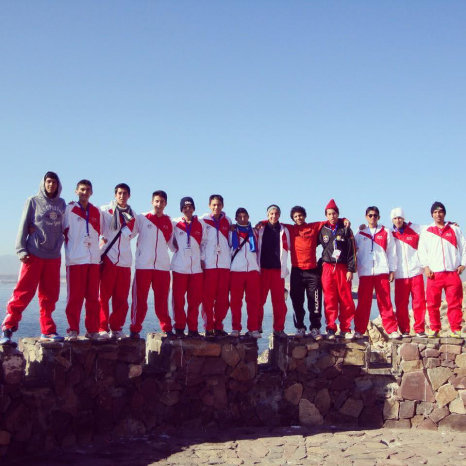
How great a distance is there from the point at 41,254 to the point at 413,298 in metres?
6.35

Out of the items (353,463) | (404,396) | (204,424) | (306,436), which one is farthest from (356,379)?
(204,424)

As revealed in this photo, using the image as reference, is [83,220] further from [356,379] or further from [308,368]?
[356,379]

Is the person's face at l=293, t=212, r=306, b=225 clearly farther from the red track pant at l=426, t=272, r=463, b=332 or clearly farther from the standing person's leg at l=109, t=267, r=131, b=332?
the standing person's leg at l=109, t=267, r=131, b=332

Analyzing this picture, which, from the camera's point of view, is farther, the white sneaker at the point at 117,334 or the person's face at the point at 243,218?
the person's face at the point at 243,218

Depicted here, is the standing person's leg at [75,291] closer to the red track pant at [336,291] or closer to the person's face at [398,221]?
the red track pant at [336,291]

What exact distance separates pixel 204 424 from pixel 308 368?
6.99 ft

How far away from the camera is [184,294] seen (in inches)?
325

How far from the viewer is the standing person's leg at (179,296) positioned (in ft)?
26.9

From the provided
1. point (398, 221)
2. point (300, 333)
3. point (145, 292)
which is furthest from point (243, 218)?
point (398, 221)

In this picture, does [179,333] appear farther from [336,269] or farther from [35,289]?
[336,269]

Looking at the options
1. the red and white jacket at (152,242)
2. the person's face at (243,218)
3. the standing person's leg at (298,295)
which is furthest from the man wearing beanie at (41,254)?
the standing person's leg at (298,295)

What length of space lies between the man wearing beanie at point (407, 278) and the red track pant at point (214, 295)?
3171 mm

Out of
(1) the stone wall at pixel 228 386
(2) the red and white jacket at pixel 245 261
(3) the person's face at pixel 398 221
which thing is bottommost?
(1) the stone wall at pixel 228 386

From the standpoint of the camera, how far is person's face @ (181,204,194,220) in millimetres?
8523
